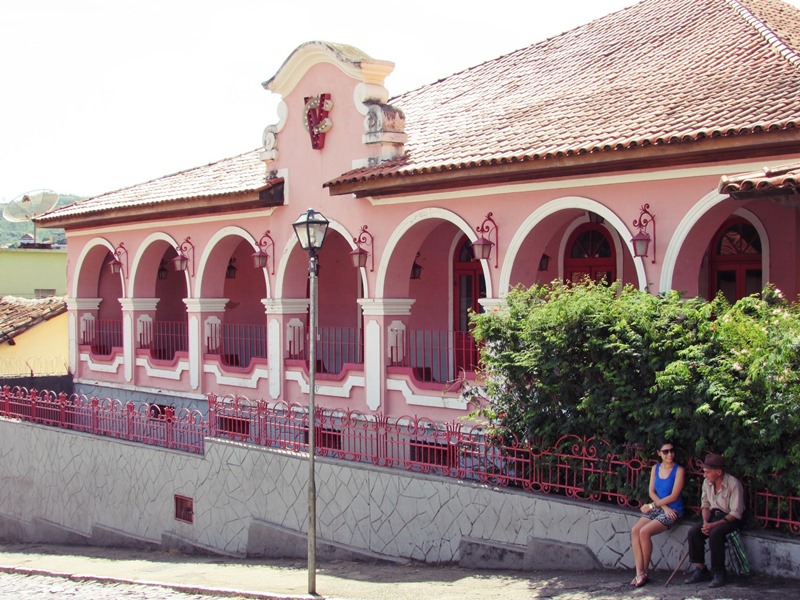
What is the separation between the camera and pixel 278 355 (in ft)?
55.6

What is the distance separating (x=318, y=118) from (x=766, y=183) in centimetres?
796

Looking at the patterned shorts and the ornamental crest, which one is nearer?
the patterned shorts

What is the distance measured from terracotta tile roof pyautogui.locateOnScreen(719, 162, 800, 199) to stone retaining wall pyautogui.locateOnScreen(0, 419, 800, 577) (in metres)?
2.97

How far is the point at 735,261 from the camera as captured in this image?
1407 centimetres

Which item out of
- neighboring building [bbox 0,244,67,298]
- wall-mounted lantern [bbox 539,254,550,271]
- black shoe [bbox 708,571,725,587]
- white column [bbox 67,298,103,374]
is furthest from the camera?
neighboring building [bbox 0,244,67,298]

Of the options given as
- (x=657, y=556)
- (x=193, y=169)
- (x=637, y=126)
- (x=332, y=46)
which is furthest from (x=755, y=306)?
(x=193, y=169)

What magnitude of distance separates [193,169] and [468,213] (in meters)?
8.81

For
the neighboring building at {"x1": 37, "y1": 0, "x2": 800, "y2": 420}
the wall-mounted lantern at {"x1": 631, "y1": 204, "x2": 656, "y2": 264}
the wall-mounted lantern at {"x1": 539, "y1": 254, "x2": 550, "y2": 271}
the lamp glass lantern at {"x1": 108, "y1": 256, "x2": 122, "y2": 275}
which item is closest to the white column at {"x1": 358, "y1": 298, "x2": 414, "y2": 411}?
the neighboring building at {"x1": 37, "y1": 0, "x2": 800, "y2": 420}

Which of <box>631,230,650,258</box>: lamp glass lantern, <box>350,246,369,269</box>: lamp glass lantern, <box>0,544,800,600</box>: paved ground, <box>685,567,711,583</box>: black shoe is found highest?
<box>350,246,369,269</box>: lamp glass lantern

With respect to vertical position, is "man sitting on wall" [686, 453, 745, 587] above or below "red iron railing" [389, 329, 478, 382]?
below

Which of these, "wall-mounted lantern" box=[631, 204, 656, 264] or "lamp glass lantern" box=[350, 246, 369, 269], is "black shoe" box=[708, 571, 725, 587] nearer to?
"wall-mounted lantern" box=[631, 204, 656, 264]

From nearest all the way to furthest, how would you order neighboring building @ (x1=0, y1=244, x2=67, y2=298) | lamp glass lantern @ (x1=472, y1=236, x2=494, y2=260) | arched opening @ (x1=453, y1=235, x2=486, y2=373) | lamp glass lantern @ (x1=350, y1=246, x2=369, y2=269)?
lamp glass lantern @ (x1=472, y1=236, x2=494, y2=260)
lamp glass lantern @ (x1=350, y1=246, x2=369, y2=269)
arched opening @ (x1=453, y1=235, x2=486, y2=373)
neighboring building @ (x1=0, y1=244, x2=67, y2=298)

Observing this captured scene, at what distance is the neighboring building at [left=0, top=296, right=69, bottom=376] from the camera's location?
24047 millimetres

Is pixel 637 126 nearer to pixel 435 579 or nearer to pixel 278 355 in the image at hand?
pixel 435 579
